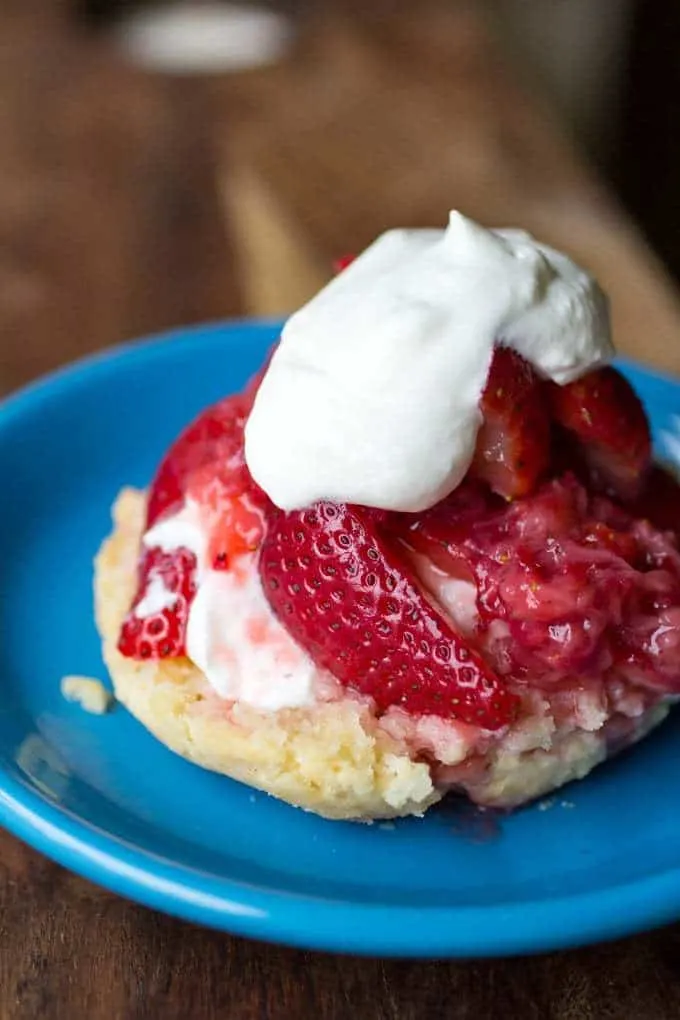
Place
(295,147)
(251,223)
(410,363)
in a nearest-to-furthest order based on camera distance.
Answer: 1. (410,363)
2. (251,223)
3. (295,147)

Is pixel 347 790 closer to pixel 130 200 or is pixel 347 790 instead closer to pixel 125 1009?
pixel 125 1009

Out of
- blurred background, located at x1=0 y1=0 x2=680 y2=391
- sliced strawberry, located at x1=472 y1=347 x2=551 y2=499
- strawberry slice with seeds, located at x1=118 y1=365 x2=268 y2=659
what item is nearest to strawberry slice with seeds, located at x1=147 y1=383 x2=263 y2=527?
strawberry slice with seeds, located at x1=118 y1=365 x2=268 y2=659

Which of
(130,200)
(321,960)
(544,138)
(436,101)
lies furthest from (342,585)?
(436,101)

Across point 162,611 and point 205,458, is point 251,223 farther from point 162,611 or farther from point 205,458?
point 162,611

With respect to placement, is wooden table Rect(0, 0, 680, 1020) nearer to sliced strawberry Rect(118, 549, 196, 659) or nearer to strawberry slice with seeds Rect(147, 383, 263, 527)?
sliced strawberry Rect(118, 549, 196, 659)

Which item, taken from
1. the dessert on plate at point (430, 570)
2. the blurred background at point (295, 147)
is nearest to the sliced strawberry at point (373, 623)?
the dessert on plate at point (430, 570)

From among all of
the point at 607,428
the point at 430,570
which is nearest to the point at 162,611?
the point at 430,570
